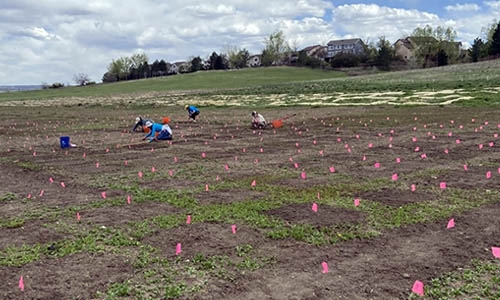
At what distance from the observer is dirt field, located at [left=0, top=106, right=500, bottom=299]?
15.0ft

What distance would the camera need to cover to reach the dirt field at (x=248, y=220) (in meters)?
4.59

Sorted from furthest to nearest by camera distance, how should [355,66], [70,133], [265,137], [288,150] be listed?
1. [355,66]
2. [70,133]
3. [265,137]
4. [288,150]

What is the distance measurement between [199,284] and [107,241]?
179 cm

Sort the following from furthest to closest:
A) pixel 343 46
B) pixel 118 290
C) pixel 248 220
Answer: pixel 343 46
pixel 248 220
pixel 118 290

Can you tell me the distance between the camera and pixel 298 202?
7309 mm

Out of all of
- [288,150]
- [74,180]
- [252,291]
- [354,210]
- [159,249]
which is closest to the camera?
[252,291]

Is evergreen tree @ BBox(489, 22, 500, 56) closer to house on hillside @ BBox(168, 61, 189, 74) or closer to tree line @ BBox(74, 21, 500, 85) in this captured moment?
tree line @ BBox(74, 21, 500, 85)

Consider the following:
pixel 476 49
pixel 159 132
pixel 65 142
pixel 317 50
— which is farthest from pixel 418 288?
pixel 317 50

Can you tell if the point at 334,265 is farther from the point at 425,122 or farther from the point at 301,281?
the point at 425,122

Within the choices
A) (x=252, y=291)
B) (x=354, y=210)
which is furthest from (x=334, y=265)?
(x=354, y=210)

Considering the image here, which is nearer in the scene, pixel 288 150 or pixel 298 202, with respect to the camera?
pixel 298 202

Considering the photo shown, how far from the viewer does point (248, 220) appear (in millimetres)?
6434

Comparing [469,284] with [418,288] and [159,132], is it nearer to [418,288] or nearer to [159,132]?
[418,288]

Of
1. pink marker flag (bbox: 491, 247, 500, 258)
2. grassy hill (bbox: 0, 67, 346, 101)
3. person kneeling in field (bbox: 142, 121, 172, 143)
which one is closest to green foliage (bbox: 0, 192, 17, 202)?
person kneeling in field (bbox: 142, 121, 172, 143)
